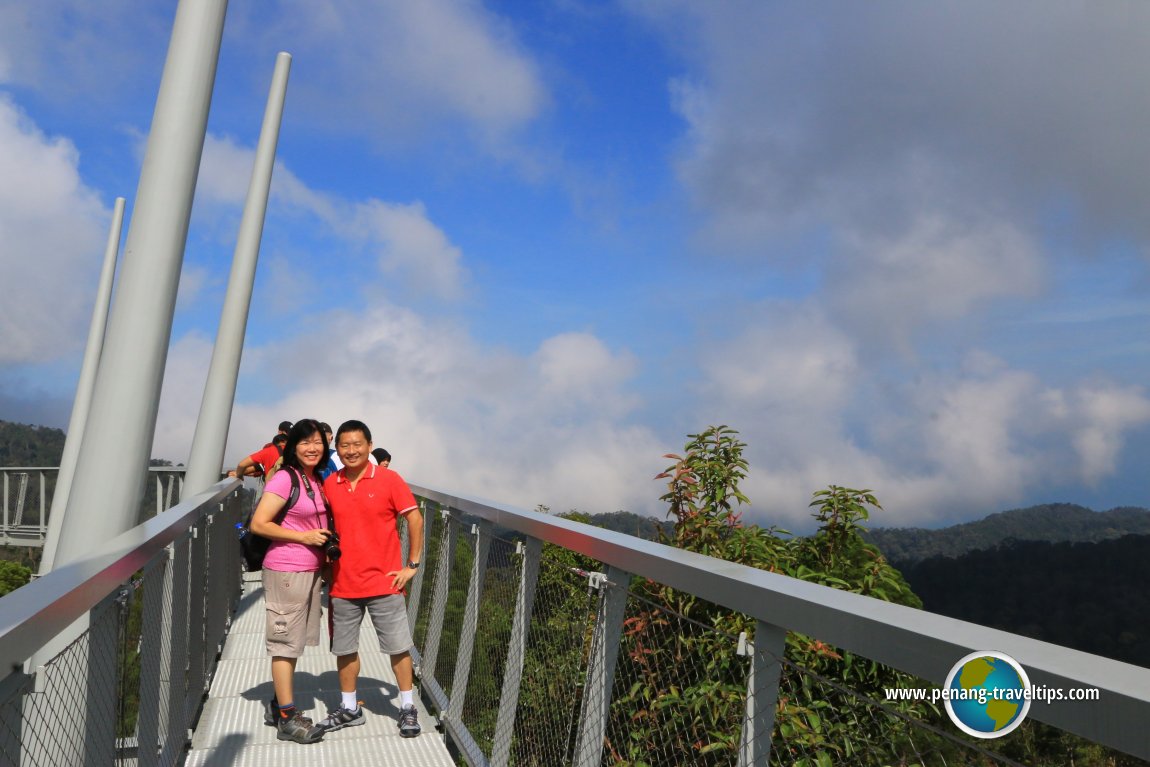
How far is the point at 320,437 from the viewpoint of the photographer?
5.83 m

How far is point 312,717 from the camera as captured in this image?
19.9 ft

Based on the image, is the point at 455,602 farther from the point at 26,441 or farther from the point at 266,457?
the point at 26,441

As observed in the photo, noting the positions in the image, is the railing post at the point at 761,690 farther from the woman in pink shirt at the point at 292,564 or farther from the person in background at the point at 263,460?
the person in background at the point at 263,460

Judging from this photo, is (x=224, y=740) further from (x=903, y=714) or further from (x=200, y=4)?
(x=903, y=714)

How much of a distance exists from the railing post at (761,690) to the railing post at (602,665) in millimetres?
1032

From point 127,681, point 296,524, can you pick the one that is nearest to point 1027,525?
point 296,524

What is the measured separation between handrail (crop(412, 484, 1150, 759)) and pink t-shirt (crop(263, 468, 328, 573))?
2873 mm

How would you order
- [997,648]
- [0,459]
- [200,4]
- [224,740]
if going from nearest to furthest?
[997,648] → [224,740] → [200,4] → [0,459]

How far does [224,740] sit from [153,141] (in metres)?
3.34

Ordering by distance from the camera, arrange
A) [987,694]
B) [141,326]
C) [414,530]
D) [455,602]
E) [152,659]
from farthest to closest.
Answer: [455,602], [414,530], [141,326], [152,659], [987,694]

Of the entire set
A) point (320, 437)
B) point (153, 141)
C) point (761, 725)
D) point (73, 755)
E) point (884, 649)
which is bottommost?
point (73, 755)

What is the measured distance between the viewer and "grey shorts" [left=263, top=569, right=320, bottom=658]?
5570 millimetres

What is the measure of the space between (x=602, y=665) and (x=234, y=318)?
11140mm

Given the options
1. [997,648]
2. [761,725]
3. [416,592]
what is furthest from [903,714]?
[416,592]
